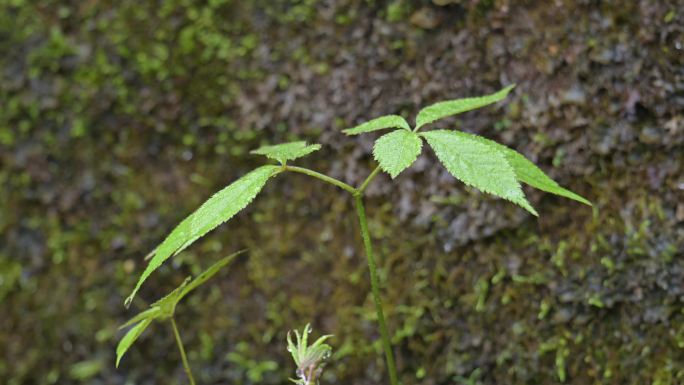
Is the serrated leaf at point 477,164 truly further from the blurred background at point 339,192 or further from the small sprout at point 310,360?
the blurred background at point 339,192

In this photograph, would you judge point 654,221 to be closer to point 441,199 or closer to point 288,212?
point 441,199

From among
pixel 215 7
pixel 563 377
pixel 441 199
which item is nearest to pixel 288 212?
pixel 441 199

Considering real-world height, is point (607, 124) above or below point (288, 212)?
above

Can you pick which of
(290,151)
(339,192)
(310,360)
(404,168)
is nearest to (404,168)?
(404,168)

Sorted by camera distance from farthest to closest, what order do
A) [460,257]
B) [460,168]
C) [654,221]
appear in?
[460,257], [654,221], [460,168]

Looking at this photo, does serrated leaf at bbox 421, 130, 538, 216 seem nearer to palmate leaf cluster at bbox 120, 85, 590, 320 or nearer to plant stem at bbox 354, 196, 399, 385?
palmate leaf cluster at bbox 120, 85, 590, 320

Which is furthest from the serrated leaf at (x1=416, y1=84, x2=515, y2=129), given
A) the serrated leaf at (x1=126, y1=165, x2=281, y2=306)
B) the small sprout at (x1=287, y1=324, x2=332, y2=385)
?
the small sprout at (x1=287, y1=324, x2=332, y2=385)

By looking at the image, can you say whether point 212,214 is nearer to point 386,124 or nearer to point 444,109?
point 386,124
